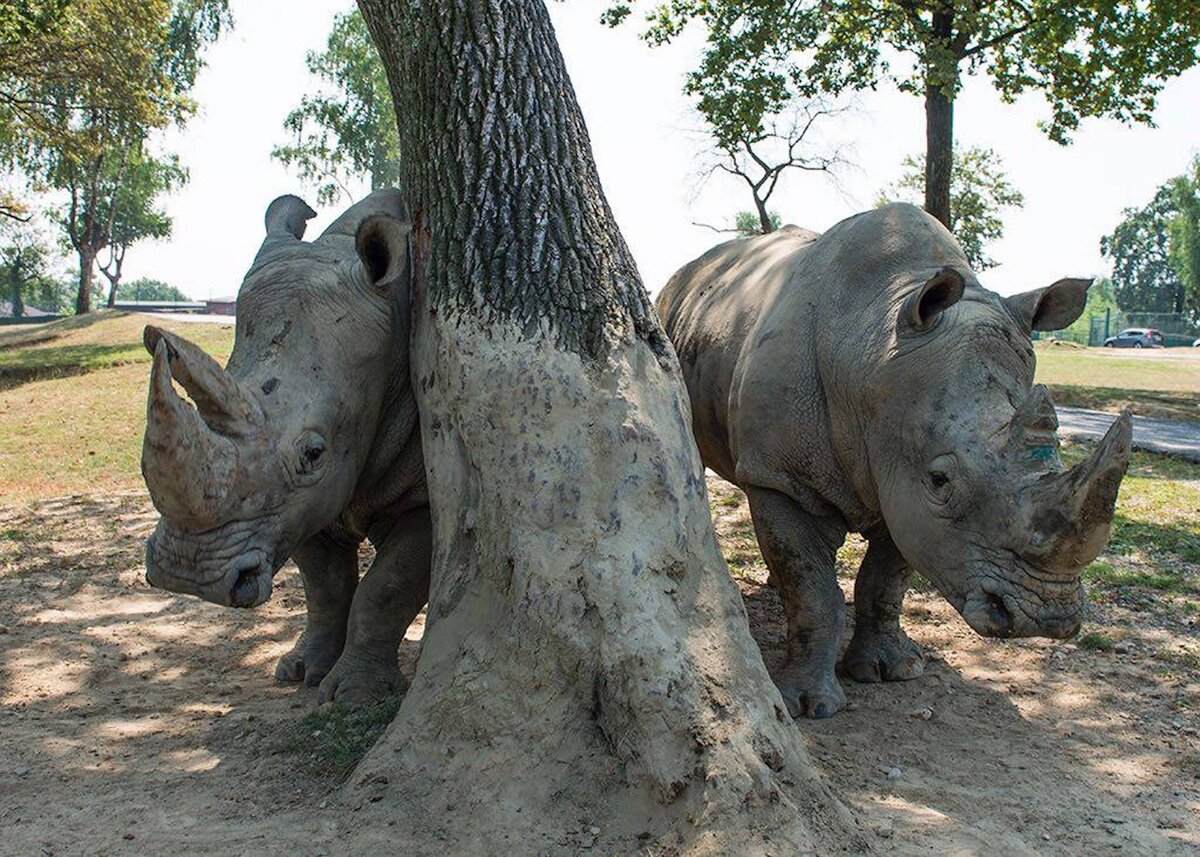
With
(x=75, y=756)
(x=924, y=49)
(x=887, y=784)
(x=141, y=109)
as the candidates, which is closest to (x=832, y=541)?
(x=887, y=784)

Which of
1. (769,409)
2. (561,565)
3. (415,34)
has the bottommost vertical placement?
(561,565)

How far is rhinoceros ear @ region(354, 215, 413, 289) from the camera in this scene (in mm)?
5090

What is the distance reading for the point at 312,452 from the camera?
4.75 m

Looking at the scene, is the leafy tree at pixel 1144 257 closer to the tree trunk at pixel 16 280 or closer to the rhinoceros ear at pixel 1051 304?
the tree trunk at pixel 16 280

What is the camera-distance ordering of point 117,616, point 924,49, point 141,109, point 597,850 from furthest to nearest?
point 141,109
point 924,49
point 117,616
point 597,850

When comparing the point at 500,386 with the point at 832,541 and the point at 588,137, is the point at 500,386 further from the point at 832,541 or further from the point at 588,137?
the point at 832,541

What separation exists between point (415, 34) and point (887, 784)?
353 centimetres

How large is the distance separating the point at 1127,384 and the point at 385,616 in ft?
81.6

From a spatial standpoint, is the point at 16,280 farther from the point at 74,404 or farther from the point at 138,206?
the point at 74,404

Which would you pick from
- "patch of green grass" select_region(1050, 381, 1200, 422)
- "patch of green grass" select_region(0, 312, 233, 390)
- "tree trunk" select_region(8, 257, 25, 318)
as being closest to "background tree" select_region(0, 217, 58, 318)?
"tree trunk" select_region(8, 257, 25, 318)

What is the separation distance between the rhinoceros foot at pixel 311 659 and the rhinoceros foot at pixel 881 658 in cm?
260

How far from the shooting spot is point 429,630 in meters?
4.45

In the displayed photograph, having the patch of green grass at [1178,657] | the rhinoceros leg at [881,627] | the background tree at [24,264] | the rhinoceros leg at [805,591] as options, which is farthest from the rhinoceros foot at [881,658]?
the background tree at [24,264]

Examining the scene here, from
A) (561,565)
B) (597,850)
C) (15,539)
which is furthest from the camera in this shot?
(15,539)
